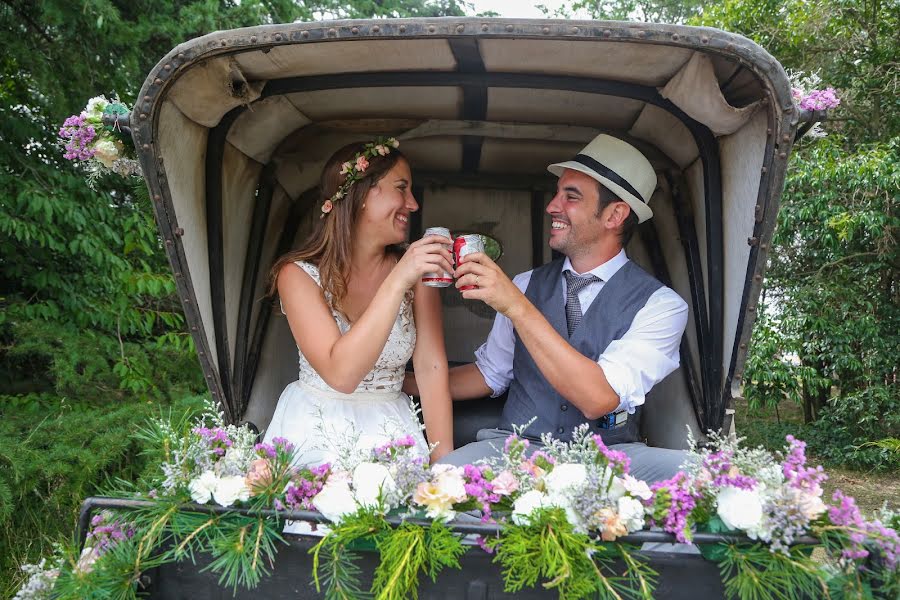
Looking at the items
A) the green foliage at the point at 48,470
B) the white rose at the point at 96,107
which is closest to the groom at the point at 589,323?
the white rose at the point at 96,107

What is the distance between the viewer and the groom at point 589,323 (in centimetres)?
246

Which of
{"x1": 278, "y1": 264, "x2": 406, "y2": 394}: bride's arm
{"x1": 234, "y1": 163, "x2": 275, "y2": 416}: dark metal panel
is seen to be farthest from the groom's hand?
{"x1": 234, "y1": 163, "x2": 275, "y2": 416}: dark metal panel

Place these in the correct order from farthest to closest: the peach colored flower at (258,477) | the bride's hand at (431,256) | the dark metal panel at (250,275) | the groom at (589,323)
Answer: the dark metal panel at (250,275), the groom at (589,323), the bride's hand at (431,256), the peach colored flower at (258,477)

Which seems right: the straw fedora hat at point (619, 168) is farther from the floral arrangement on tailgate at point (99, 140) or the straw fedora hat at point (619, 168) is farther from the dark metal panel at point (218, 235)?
the floral arrangement on tailgate at point (99, 140)

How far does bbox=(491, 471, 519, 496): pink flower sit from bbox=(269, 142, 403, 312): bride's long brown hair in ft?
4.39

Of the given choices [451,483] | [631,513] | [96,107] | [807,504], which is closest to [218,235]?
[96,107]

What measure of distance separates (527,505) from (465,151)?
2.15m

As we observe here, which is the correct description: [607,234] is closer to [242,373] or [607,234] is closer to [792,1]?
[242,373]

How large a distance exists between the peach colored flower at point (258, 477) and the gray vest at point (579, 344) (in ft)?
3.97

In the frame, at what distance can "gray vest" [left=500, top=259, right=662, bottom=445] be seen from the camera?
2.74 meters

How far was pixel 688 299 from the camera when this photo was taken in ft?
10.3

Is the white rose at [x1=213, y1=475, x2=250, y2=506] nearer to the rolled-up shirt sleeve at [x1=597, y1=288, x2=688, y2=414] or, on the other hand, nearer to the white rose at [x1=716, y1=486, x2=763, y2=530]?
the white rose at [x1=716, y1=486, x2=763, y2=530]

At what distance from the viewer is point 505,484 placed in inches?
68.9

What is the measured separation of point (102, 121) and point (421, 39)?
1.09 m
